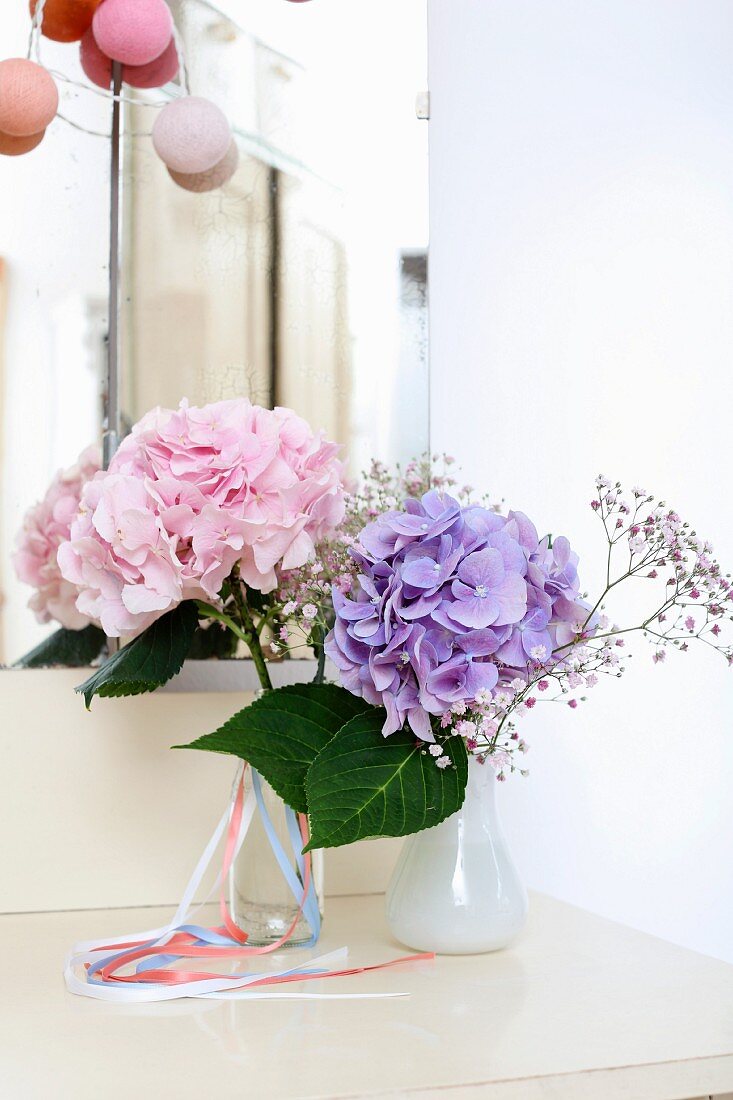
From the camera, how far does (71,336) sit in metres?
0.87

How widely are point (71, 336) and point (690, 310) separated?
2.20ft

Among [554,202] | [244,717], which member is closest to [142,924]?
[244,717]

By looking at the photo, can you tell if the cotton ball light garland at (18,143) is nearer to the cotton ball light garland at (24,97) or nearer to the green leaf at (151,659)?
the cotton ball light garland at (24,97)

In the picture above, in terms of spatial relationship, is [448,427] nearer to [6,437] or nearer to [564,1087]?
[6,437]

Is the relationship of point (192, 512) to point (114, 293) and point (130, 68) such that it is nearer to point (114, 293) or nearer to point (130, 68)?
point (114, 293)

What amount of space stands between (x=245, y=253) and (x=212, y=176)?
7 centimetres

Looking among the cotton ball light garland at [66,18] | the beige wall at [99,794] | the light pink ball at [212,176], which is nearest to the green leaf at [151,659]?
the beige wall at [99,794]

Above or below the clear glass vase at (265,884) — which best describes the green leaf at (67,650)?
above

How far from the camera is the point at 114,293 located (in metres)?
0.88

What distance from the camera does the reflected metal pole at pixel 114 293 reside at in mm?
870

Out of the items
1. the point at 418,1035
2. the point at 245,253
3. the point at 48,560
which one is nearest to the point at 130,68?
the point at 245,253

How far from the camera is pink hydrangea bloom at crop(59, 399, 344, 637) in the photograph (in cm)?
64

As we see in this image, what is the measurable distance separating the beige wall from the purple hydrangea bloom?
25 cm

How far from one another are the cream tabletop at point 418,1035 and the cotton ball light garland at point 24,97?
2.14 ft
